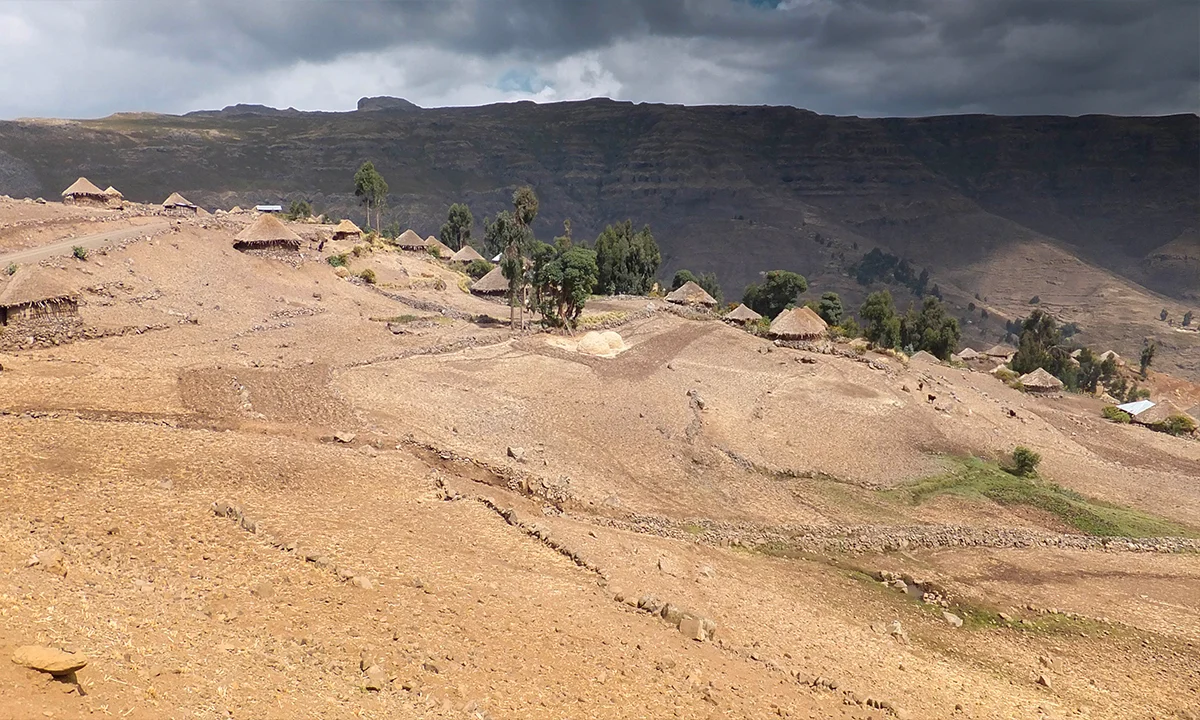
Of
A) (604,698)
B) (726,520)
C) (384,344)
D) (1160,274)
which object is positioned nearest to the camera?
(604,698)

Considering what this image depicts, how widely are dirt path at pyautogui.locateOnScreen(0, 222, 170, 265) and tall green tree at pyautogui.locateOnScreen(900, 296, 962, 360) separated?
7195 centimetres

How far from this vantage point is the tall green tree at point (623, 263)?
69.3 metres

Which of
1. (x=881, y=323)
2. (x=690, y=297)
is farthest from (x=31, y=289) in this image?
(x=881, y=323)

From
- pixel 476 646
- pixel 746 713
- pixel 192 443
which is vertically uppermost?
pixel 192 443

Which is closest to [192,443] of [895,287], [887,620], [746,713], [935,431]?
[746,713]

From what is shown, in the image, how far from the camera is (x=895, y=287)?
16900cm

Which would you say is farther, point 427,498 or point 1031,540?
point 1031,540

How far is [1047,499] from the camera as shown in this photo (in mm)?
27672

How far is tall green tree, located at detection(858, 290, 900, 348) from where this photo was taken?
69.1 metres

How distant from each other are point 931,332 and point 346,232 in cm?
6300

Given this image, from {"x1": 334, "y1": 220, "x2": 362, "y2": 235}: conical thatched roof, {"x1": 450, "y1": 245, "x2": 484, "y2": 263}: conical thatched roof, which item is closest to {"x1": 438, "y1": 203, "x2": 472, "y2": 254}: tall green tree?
{"x1": 450, "y1": 245, "x2": 484, "y2": 263}: conical thatched roof

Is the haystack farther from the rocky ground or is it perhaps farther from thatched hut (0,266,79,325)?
thatched hut (0,266,79,325)

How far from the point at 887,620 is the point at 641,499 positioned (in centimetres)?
889

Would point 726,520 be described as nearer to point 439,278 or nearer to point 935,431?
point 935,431
